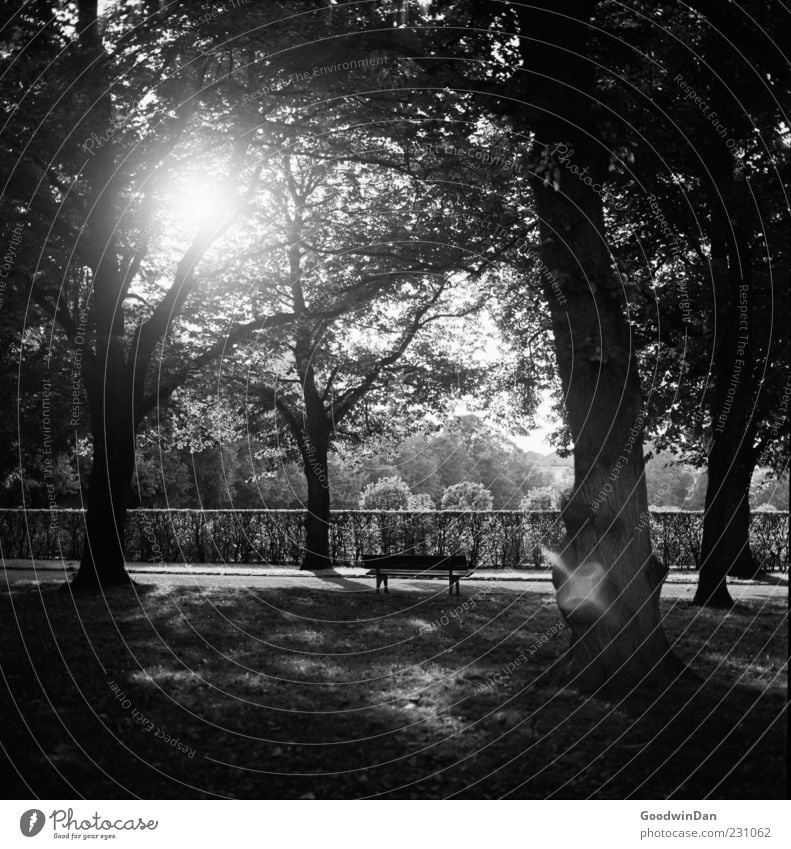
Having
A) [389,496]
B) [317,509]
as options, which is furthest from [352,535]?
[389,496]

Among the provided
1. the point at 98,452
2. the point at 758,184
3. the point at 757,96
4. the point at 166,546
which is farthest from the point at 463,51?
the point at 166,546

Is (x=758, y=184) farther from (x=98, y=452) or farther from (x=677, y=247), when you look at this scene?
(x=98, y=452)

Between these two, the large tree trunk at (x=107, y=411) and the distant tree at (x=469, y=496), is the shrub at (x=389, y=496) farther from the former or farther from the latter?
the large tree trunk at (x=107, y=411)

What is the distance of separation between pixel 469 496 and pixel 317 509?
26.1ft

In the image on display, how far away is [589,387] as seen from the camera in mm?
8672

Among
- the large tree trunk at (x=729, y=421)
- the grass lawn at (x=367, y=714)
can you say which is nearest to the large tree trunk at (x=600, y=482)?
the grass lawn at (x=367, y=714)

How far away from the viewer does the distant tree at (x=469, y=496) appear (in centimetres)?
3073

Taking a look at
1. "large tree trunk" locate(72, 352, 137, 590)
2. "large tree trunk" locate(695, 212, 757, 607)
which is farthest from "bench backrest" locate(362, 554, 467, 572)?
"large tree trunk" locate(72, 352, 137, 590)

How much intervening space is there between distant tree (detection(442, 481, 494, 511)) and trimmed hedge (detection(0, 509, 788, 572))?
4.55 m

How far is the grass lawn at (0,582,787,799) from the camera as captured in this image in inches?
236

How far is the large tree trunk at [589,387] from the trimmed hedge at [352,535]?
54.7ft

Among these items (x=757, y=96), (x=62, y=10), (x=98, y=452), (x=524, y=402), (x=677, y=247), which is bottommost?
(x=98, y=452)
